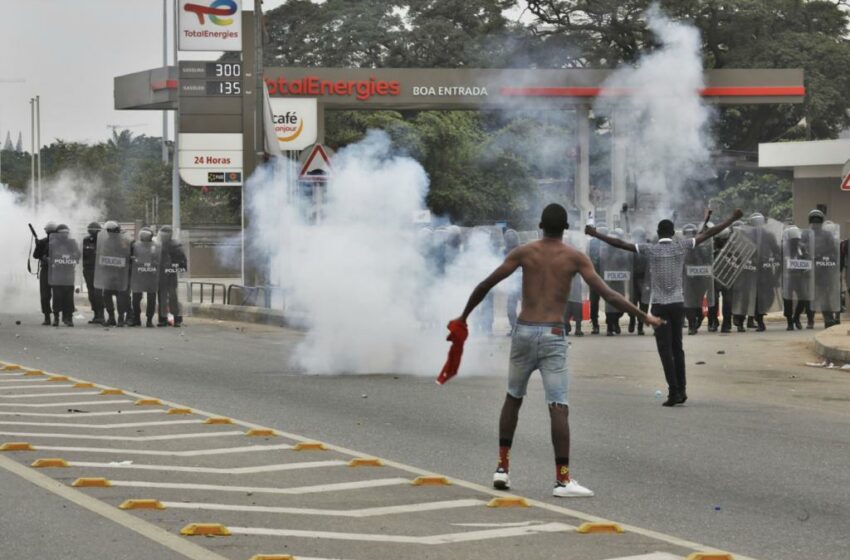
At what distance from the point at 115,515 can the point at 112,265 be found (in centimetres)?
1974

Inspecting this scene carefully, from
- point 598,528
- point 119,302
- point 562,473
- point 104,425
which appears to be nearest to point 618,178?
point 119,302

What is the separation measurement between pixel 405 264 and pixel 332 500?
9.16m

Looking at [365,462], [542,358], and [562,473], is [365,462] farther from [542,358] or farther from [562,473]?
[562,473]

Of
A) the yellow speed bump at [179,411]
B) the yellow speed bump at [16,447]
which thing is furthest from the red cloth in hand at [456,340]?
the yellow speed bump at [179,411]

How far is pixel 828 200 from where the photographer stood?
155 ft

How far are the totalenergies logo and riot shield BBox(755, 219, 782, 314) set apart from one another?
1462 cm

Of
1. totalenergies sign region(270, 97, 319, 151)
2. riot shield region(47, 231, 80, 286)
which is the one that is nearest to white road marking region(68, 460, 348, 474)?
riot shield region(47, 231, 80, 286)

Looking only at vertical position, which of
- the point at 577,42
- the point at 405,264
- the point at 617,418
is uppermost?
the point at 577,42

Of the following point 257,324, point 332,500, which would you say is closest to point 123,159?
point 257,324

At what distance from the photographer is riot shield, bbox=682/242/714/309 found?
25484mm

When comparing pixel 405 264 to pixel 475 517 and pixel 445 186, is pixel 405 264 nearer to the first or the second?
pixel 475 517

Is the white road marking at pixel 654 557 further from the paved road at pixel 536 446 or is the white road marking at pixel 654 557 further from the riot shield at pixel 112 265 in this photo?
the riot shield at pixel 112 265

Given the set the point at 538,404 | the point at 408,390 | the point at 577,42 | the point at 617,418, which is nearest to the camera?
the point at 617,418

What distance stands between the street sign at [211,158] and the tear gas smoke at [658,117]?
1512 cm
